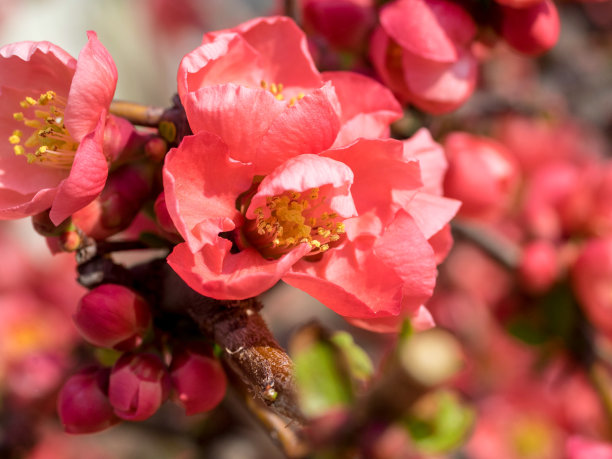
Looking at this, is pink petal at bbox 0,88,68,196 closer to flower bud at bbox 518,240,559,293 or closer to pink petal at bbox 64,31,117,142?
pink petal at bbox 64,31,117,142

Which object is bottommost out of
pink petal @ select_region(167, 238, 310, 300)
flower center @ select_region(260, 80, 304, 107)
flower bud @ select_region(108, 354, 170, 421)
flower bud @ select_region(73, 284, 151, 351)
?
flower bud @ select_region(108, 354, 170, 421)

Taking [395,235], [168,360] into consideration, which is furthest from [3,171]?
[395,235]

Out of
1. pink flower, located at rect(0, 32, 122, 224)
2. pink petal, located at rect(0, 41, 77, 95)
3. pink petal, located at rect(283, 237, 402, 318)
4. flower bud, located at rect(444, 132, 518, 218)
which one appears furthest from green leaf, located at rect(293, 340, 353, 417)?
flower bud, located at rect(444, 132, 518, 218)

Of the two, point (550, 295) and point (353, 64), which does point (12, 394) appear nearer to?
point (353, 64)

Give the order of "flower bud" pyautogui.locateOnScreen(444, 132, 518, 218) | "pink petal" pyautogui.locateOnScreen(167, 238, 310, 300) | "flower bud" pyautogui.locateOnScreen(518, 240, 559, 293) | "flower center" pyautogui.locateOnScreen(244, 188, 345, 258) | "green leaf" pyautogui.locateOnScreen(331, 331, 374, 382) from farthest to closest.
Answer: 1. "flower bud" pyautogui.locateOnScreen(518, 240, 559, 293)
2. "flower bud" pyautogui.locateOnScreen(444, 132, 518, 218)
3. "green leaf" pyautogui.locateOnScreen(331, 331, 374, 382)
4. "flower center" pyautogui.locateOnScreen(244, 188, 345, 258)
5. "pink petal" pyautogui.locateOnScreen(167, 238, 310, 300)

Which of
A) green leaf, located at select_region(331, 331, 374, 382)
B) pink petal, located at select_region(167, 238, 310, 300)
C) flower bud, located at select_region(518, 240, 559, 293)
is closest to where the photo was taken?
pink petal, located at select_region(167, 238, 310, 300)

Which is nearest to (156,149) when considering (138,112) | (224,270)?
(138,112)

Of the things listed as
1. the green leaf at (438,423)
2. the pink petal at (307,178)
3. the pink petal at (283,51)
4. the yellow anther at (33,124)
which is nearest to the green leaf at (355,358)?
the green leaf at (438,423)

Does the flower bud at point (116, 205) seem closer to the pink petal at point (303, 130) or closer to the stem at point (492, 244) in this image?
the pink petal at point (303, 130)
